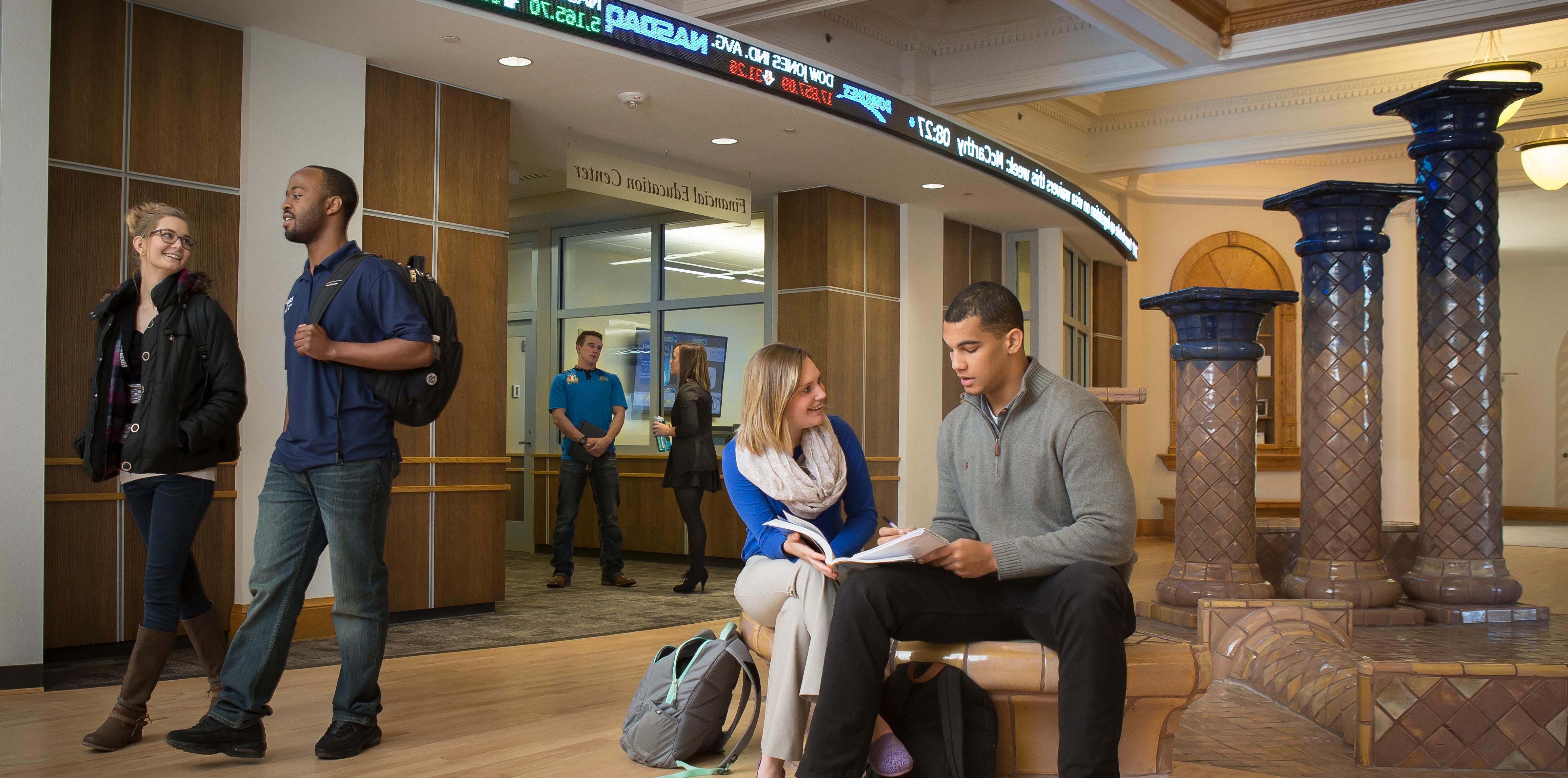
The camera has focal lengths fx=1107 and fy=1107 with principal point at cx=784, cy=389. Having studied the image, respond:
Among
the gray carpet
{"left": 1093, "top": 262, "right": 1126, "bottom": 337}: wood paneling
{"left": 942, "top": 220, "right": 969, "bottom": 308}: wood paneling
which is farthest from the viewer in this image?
{"left": 1093, "top": 262, "right": 1126, "bottom": 337}: wood paneling

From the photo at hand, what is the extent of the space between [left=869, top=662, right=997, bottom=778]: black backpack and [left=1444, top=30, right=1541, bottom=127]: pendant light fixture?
642 centimetres

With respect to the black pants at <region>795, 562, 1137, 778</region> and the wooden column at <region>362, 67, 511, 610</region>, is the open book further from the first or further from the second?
the wooden column at <region>362, 67, 511, 610</region>

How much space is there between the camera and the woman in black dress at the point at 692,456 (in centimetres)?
704

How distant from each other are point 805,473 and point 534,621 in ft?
10.6

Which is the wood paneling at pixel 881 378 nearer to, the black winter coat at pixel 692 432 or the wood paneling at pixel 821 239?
the wood paneling at pixel 821 239

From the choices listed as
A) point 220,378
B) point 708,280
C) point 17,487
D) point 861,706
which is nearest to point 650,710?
point 861,706

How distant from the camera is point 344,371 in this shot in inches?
124

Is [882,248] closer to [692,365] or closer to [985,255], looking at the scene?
[985,255]

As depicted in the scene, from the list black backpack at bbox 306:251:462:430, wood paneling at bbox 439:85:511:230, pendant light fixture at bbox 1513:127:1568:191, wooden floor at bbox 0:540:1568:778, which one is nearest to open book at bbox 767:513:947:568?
wooden floor at bbox 0:540:1568:778

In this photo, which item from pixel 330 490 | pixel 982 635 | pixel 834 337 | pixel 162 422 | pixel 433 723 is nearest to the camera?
pixel 982 635

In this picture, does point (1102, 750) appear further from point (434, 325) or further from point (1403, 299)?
point (1403, 299)

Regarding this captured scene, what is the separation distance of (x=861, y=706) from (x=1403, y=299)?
11471mm

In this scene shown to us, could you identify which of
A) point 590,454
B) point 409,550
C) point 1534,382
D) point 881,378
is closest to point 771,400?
point 409,550

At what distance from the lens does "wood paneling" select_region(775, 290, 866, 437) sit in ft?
28.7
